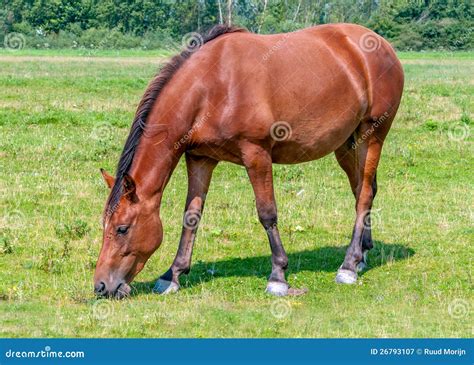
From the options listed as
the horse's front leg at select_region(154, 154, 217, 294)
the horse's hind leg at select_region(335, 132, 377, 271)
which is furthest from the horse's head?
the horse's hind leg at select_region(335, 132, 377, 271)

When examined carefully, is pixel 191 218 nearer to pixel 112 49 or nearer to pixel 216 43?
pixel 216 43

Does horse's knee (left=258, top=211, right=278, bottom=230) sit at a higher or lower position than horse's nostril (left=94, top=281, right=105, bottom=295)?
higher

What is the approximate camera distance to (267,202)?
355 inches

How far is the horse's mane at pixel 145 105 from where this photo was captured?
8242mm

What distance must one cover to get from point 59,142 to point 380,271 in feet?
27.5

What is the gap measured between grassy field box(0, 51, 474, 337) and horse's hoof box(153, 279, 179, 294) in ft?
0.45

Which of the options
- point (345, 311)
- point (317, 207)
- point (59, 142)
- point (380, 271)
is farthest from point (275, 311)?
point (59, 142)

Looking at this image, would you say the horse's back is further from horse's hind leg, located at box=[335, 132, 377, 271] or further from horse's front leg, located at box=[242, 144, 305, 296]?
horse's hind leg, located at box=[335, 132, 377, 271]

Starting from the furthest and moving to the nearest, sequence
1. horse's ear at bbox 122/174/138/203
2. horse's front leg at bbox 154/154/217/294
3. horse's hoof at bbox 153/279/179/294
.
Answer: horse's front leg at bbox 154/154/217/294 → horse's hoof at bbox 153/279/179/294 → horse's ear at bbox 122/174/138/203

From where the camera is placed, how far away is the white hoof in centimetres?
885

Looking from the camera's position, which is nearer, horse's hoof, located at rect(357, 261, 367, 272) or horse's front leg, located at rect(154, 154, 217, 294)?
horse's front leg, located at rect(154, 154, 217, 294)

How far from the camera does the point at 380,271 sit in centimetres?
1004

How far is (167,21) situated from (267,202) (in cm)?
6262

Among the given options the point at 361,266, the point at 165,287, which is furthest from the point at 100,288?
the point at 361,266
